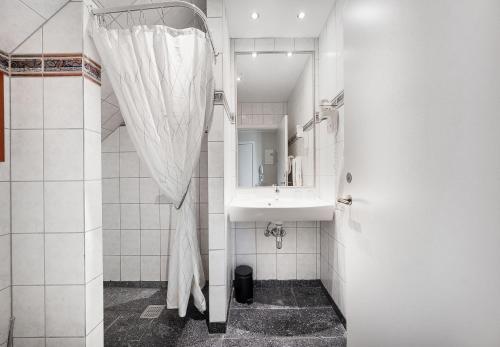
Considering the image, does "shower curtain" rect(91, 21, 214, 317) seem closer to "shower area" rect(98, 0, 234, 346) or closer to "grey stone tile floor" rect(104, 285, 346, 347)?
"shower area" rect(98, 0, 234, 346)

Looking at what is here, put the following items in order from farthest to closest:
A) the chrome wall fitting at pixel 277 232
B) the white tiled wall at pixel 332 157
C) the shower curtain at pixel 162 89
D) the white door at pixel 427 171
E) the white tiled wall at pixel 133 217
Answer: the white tiled wall at pixel 133 217
the chrome wall fitting at pixel 277 232
the white tiled wall at pixel 332 157
the shower curtain at pixel 162 89
the white door at pixel 427 171

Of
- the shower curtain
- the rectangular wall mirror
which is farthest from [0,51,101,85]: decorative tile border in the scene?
the rectangular wall mirror

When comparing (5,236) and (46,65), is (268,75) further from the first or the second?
(5,236)

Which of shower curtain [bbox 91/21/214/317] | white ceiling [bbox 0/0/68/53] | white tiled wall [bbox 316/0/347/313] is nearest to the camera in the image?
white ceiling [bbox 0/0/68/53]

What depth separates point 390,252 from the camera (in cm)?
71

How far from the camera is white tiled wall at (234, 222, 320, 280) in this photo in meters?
2.16

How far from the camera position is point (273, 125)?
2197mm

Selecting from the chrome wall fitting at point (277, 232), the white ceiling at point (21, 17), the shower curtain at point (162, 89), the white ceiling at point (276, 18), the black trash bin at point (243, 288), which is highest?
the white ceiling at point (276, 18)

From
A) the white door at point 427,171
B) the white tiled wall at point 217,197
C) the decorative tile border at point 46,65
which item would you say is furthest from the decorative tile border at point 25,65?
the white door at point 427,171

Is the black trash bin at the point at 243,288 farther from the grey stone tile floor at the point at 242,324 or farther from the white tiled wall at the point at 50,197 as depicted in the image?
the white tiled wall at the point at 50,197

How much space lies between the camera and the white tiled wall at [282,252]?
7.10 feet

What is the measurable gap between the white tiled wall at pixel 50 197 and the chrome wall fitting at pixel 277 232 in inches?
53.8

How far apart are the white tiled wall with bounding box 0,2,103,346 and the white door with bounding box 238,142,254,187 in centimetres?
133

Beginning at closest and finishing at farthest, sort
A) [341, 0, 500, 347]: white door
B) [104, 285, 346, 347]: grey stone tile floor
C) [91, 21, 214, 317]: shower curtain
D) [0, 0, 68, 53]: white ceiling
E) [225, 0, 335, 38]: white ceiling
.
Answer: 1. [341, 0, 500, 347]: white door
2. [0, 0, 68, 53]: white ceiling
3. [91, 21, 214, 317]: shower curtain
4. [104, 285, 346, 347]: grey stone tile floor
5. [225, 0, 335, 38]: white ceiling
